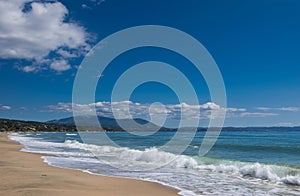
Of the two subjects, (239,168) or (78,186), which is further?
(239,168)

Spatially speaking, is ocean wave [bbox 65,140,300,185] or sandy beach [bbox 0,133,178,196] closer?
sandy beach [bbox 0,133,178,196]

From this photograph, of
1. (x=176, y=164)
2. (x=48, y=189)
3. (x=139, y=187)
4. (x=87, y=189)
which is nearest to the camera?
(x=48, y=189)

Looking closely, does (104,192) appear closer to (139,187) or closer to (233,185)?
(139,187)

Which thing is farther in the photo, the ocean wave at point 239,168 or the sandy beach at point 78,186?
the ocean wave at point 239,168

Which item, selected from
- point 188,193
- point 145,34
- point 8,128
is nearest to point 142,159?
point 145,34

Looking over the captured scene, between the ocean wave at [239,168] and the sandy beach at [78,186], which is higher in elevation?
the ocean wave at [239,168]

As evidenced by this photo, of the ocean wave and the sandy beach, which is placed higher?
the ocean wave

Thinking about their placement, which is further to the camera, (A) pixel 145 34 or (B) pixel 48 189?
(A) pixel 145 34

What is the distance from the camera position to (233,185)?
1330 cm

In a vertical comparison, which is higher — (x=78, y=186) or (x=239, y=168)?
(x=239, y=168)

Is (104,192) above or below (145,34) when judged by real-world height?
below

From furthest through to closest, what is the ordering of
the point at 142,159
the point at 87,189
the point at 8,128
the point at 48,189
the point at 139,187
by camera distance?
1. the point at 8,128
2. the point at 142,159
3. the point at 139,187
4. the point at 87,189
5. the point at 48,189

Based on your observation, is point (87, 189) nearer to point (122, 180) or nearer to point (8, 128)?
point (122, 180)

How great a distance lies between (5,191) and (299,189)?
10769 millimetres
